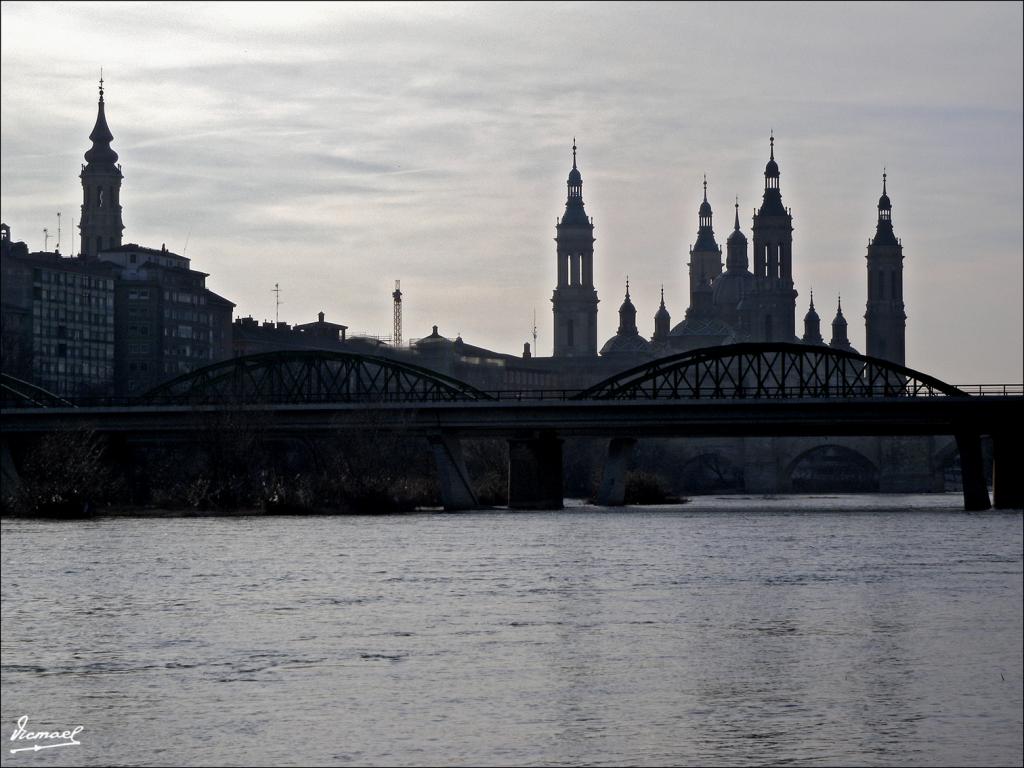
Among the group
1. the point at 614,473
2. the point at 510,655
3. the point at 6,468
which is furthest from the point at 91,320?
the point at 510,655

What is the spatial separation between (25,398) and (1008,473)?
58662 mm

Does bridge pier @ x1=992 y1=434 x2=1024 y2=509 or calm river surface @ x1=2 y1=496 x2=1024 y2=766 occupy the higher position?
bridge pier @ x1=992 y1=434 x2=1024 y2=509

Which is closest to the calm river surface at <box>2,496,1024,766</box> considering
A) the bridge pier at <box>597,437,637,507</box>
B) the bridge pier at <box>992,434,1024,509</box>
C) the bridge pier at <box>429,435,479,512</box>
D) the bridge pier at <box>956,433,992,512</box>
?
the bridge pier at <box>992,434,1024,509</box>

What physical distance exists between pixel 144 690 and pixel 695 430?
77.2 m

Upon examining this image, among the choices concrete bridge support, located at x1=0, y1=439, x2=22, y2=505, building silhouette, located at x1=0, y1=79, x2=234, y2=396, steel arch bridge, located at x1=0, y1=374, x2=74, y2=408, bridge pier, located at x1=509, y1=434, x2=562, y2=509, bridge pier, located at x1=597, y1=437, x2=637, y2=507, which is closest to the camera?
concrete bridge support, located at x1=0, y1=439, x2=22, y2=505

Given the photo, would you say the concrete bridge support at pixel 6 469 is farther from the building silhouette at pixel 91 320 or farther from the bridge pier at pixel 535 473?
the building silhouette at pixel 91 320

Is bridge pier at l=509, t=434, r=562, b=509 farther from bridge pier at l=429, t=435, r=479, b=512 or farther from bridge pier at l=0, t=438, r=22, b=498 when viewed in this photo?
bridge pier at l=0, t=438, r=22, b=498

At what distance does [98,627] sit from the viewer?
39781mm

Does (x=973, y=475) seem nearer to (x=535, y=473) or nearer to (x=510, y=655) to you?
(x=535, y=473)

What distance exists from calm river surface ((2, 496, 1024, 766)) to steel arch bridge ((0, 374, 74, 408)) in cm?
5738

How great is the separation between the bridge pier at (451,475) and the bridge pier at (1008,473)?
28.2 metres

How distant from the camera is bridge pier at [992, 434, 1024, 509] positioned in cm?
10300

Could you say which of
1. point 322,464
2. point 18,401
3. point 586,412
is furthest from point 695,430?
point 18,401

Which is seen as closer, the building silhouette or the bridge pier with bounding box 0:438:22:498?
the bridge pier with bounding box 0:438:22:498
